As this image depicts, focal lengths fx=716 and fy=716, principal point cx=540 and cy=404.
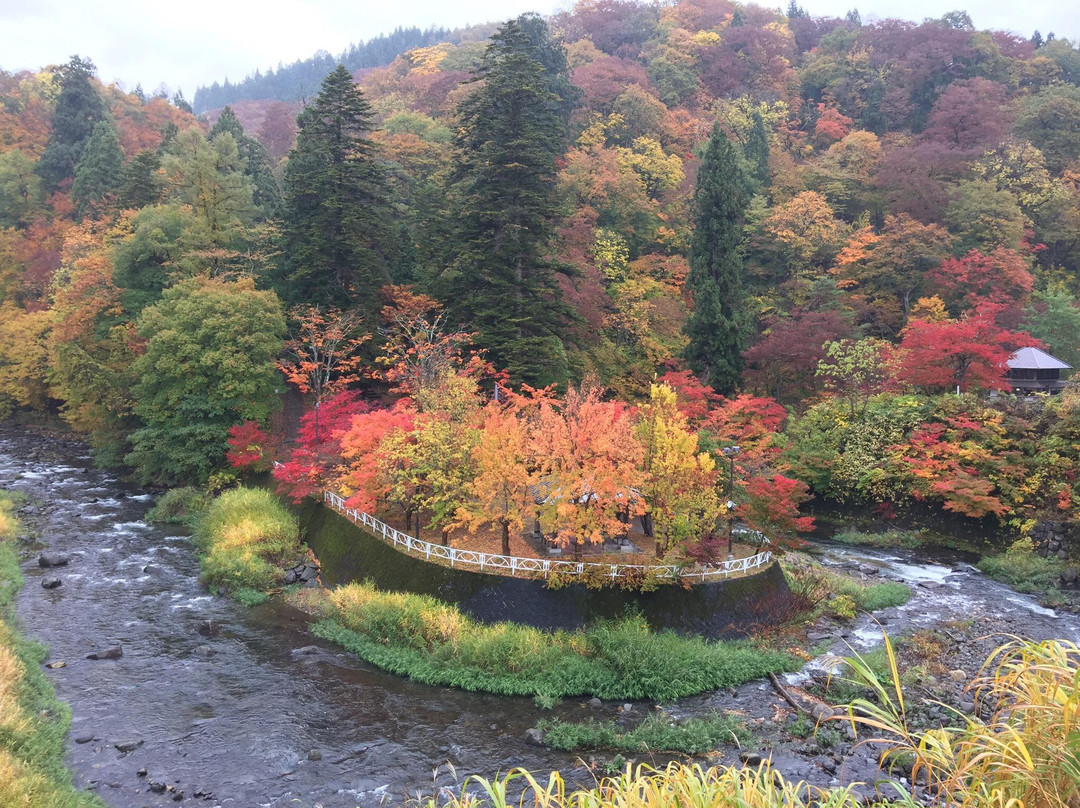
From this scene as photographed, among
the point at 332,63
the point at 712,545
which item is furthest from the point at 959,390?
the point at 332,63

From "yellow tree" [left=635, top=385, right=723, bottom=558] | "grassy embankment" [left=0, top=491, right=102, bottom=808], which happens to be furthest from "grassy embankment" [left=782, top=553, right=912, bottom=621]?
"grassy embankment" [left=0, top=491, right=102, bottom=808]

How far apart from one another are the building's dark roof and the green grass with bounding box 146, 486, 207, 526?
38678 mm

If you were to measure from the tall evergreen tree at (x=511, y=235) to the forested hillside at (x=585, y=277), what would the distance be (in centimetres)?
15

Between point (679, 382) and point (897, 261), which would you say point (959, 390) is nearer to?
point (897, 261)

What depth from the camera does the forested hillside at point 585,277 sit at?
108ft

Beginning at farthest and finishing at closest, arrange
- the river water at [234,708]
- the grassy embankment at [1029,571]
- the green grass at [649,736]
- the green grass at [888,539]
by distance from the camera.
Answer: the green grass at [888,539]
the grassy embankment at [1029,571]
the green grass at [649,736]
the river water at [234,708]

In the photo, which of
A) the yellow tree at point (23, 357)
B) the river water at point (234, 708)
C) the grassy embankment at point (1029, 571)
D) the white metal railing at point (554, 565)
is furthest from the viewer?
the yellow tree at point (23, 357)

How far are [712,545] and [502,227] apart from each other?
67.6 feet

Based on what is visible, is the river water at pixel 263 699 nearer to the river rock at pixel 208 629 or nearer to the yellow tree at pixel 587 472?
the river rock at pixel 208 629

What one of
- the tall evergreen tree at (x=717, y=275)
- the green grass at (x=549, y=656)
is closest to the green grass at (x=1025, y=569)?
the green grass at (x=549, y=656)

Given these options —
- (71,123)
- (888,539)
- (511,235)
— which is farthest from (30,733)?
(71,123)

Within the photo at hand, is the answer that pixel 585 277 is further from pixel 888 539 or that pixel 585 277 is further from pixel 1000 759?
pixel 1000 759

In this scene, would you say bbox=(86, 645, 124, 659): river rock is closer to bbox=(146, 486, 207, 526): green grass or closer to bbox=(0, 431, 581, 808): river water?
bbox=(0, 431, 581, 808): river water

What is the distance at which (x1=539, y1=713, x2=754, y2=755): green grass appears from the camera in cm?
1623
